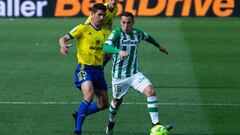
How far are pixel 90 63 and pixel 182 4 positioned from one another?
21.1 m

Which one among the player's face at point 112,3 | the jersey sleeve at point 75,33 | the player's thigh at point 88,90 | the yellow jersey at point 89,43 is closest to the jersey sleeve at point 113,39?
the yellow jersey at point 89,43

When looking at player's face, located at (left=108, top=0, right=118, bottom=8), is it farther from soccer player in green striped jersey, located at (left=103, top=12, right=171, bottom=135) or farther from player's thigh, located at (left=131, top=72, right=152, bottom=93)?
player's thigh, located at (left=131, top=72, right=152, bottom=93)

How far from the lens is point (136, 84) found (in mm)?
11539

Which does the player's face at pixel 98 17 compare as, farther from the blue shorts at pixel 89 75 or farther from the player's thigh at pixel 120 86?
the player's thigh at pixel 120 86

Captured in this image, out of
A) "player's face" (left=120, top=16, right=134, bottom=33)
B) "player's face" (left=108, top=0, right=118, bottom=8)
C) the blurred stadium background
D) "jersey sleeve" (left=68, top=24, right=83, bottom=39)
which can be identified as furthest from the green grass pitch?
"player's face" (left=108, top=0, right=118, bottom=8)

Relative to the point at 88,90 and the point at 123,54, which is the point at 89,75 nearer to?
the point at 88,90

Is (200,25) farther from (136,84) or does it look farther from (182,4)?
(136,84)

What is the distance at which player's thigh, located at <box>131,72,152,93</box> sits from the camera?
37.5ft

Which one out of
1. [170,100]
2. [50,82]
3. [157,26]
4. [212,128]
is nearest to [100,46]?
[212,128]

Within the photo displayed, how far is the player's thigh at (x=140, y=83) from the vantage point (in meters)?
11.4

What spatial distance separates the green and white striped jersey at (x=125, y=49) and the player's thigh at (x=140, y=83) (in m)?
0.10

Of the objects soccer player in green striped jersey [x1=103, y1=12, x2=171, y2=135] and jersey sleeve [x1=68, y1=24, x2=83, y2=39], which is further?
jersey sleeve [x1=68, y1=24, x2=83, y2=39]

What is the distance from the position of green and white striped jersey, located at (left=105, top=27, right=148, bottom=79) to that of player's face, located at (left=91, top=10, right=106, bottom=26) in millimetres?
323

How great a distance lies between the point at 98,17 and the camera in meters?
11.6
